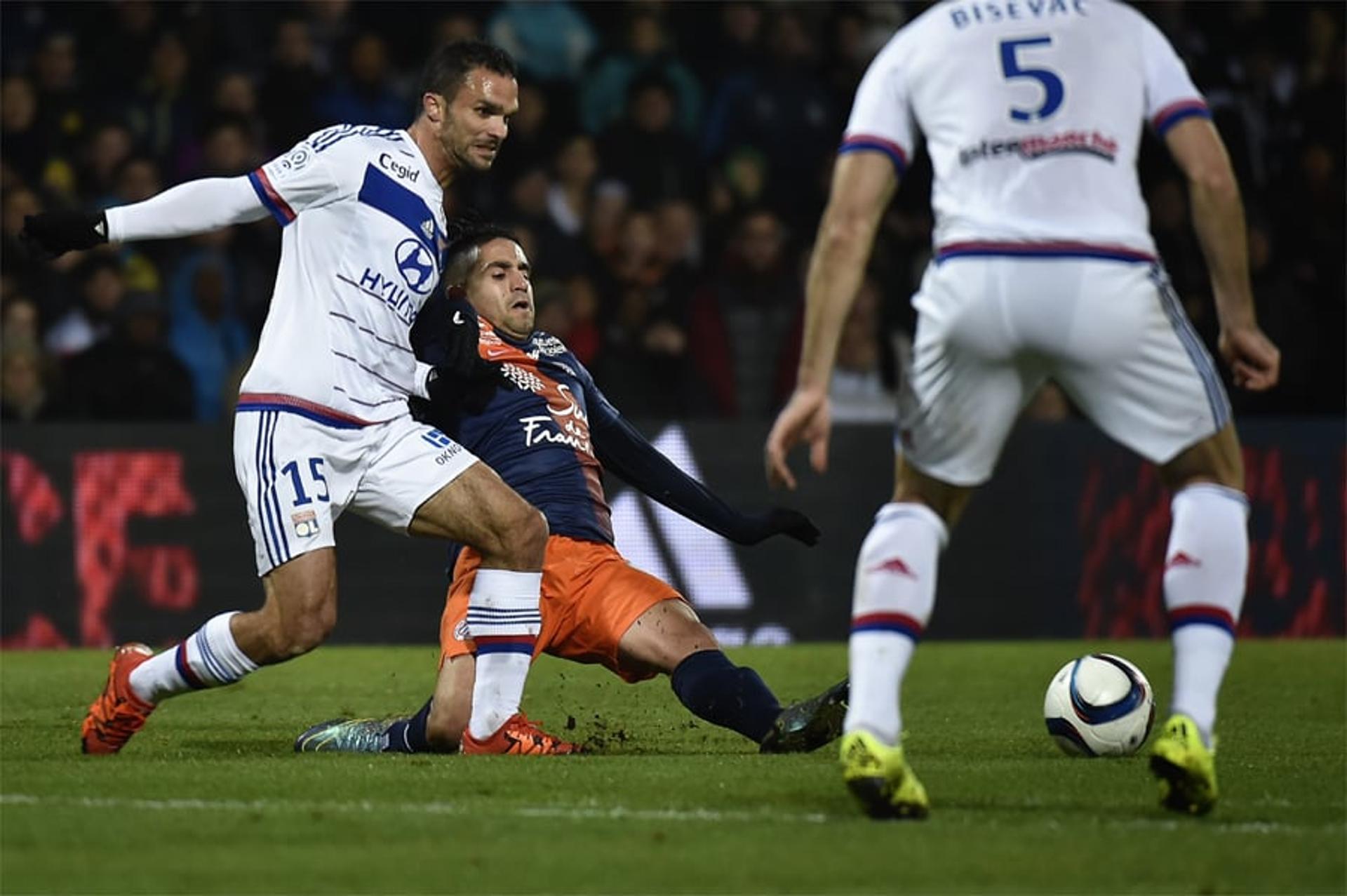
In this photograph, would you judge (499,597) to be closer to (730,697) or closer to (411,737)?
(411,737)

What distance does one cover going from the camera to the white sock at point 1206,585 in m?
5.13

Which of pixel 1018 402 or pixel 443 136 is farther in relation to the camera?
pixel 443 136

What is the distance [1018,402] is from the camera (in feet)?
16.9

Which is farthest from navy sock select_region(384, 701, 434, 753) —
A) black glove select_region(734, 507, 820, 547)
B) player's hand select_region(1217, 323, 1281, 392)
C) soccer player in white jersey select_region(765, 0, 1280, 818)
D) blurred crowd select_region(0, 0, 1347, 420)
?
blurred crowd select_region(0, 0, 1347, 420)

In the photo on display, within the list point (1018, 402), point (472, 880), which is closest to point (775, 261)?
point (1018, 402)

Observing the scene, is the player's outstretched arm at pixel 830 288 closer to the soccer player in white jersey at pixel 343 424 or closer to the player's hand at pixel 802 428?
the player's hand at pixel 802 428

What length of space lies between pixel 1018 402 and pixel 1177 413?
366 mm

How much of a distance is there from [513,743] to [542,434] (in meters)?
1.29

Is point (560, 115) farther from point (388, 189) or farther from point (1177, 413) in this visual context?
point (1177, 413)

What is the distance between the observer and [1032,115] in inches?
199

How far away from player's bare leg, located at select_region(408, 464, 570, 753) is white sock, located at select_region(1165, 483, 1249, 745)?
2220 millimetres

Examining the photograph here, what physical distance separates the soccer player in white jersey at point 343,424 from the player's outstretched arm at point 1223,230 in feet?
7.89

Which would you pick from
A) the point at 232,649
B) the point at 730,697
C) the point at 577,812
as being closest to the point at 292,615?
the point at 232,649

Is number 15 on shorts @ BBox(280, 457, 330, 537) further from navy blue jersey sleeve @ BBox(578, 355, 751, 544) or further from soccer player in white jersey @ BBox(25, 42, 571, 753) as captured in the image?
navy blue jersey sleeve @ BBox(578, 355, 751, 544)
